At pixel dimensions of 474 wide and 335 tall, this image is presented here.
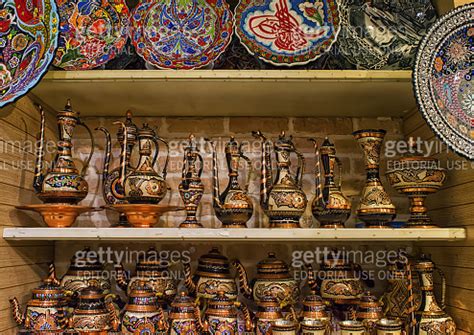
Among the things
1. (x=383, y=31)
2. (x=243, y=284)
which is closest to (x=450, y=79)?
(x=383, y=31)

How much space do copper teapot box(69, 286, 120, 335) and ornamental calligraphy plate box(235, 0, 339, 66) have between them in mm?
728

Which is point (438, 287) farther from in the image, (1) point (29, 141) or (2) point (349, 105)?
(1) point (29, 141)

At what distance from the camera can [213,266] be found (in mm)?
1300

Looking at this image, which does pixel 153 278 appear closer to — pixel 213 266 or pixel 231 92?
pixel 213 266

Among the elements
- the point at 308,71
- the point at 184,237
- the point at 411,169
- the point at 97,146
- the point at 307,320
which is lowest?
the point at 307,320

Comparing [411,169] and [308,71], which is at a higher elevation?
[308,71]

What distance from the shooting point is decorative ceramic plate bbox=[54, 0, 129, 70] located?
51.4 inches

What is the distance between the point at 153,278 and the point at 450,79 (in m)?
0.89

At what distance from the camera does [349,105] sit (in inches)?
55.8

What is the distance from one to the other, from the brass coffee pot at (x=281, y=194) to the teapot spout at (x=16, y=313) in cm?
64

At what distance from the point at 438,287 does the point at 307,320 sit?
39cm

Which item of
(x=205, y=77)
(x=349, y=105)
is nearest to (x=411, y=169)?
(x=349, y=105)

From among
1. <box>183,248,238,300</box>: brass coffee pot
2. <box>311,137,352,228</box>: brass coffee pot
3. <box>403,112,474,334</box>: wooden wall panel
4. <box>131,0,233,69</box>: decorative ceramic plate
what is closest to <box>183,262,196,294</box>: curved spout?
<box>183,248,238,300</box>: brass coffee pot

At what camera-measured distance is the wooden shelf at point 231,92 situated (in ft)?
3.97
